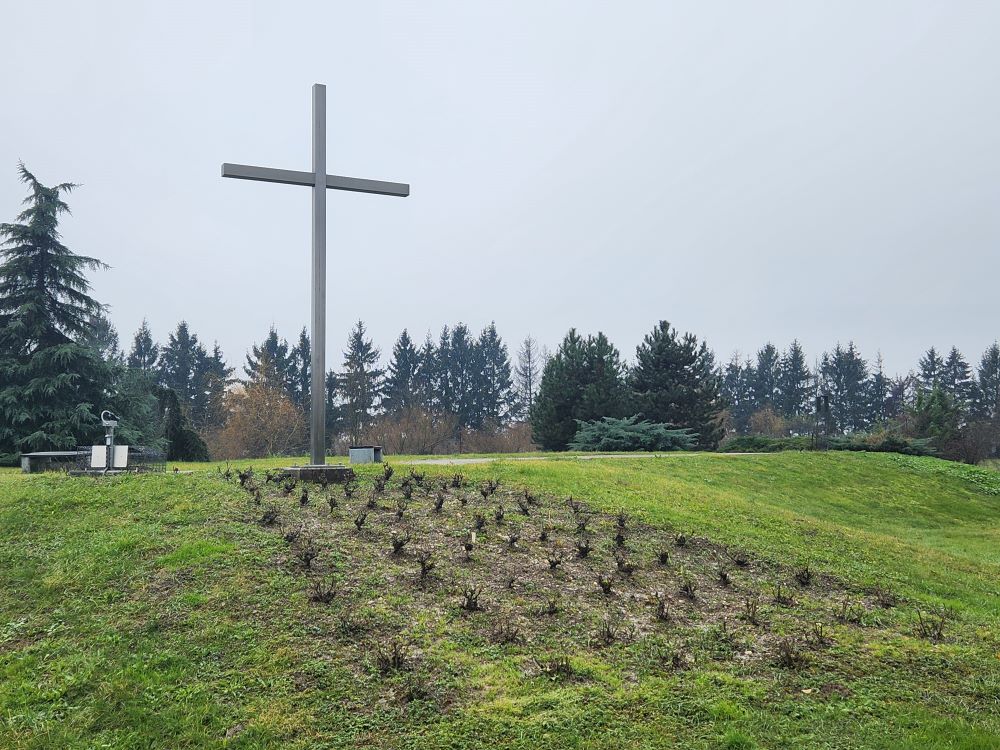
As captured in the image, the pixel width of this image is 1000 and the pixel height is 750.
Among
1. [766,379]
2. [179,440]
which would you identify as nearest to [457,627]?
[179,440]

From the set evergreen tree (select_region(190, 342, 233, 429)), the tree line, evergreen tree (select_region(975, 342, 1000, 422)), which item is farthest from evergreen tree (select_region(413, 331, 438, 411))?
evergreen tree (select_region(975, 342, 1000, 422))

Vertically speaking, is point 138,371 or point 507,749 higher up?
point 138,371

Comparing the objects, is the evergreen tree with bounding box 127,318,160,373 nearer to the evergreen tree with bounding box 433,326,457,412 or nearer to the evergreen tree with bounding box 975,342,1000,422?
the evergreen tree with bounding box 433,326,457,412

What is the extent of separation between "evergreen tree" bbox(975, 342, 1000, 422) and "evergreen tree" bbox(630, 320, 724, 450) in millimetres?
36555

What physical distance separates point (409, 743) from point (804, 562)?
5.76 meters

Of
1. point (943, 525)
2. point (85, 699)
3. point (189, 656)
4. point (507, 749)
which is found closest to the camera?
point (507, 749)

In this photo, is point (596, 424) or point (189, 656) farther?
point (596, 424)

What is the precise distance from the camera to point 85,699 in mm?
4246

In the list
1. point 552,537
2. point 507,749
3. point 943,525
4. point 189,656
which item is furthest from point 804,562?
point 943,525

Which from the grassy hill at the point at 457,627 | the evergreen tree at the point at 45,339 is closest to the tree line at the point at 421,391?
the evergreen tree at the point at 45,339

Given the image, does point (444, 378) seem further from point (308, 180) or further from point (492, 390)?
point (308, 180)

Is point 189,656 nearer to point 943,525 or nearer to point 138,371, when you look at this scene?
point 943,525

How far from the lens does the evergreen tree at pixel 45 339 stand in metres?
18.2

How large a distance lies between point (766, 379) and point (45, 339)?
61.3 meters
